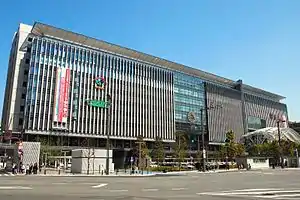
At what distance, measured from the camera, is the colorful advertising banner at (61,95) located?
72.7m

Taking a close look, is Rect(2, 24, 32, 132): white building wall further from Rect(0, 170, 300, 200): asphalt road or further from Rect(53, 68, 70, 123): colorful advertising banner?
Rect(0, 170, 300, 200): asphalt road

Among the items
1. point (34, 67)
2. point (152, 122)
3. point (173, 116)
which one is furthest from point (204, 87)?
point (34, 67)

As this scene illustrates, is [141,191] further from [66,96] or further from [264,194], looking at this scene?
[66,96]

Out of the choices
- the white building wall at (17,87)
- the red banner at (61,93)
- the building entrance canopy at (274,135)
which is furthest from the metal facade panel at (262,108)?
the white building wall at (17,87)

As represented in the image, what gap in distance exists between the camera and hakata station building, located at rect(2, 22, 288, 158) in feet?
235

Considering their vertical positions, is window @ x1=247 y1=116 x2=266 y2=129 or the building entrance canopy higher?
window @ x1=247 y1=116 x2=266 y2=129

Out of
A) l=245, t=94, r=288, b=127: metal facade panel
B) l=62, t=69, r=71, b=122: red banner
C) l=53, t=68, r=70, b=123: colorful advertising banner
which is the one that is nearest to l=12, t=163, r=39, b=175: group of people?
l=53, t=68, r=70, b=123: colorful advertising banner

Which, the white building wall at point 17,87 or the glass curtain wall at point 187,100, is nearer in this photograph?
the white building wall at point 17,87

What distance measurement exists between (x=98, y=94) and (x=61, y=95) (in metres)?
10.9

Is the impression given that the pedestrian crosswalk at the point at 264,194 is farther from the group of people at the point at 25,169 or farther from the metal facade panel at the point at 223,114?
the metal facade panel at the point at 223,114

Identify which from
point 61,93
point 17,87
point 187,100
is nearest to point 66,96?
point 61,93

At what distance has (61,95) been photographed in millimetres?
74125

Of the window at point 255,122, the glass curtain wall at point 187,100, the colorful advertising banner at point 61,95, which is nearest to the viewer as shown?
the colorful advertising banner at point 61,95

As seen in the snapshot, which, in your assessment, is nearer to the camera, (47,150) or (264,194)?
(264,194)
